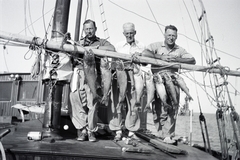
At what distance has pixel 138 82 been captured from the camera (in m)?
5.13

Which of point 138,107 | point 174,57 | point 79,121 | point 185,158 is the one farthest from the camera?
point 174,57

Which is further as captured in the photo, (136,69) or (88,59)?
(136,69)

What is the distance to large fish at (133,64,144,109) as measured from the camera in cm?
505

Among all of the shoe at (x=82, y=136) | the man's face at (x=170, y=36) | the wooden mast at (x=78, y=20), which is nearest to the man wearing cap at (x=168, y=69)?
the man's face at (x=170, y=36)

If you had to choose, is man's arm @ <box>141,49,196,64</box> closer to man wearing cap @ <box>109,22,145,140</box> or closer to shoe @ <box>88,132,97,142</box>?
man wearing cap @ <box>109,22,145,140</box>

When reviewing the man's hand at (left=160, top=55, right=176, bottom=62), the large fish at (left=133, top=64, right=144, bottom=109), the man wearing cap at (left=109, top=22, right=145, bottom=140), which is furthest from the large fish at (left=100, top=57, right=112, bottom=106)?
the man's hand at (left=160, top=55, right=176, bottom=62)

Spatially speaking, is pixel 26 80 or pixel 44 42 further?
pixel 26 80

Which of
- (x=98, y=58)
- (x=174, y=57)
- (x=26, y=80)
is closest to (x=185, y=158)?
(x=174, y=57)

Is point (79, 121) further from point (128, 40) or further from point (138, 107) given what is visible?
point (128, 40)

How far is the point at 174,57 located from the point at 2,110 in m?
9.60

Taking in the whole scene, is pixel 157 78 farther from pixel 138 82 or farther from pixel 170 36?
pixel 170 36

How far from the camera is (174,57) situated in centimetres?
550

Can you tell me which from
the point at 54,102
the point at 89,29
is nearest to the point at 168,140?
the point at 54,102

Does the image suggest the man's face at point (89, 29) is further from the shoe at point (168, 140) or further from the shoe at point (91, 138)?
the shoe at point (168, 140)
